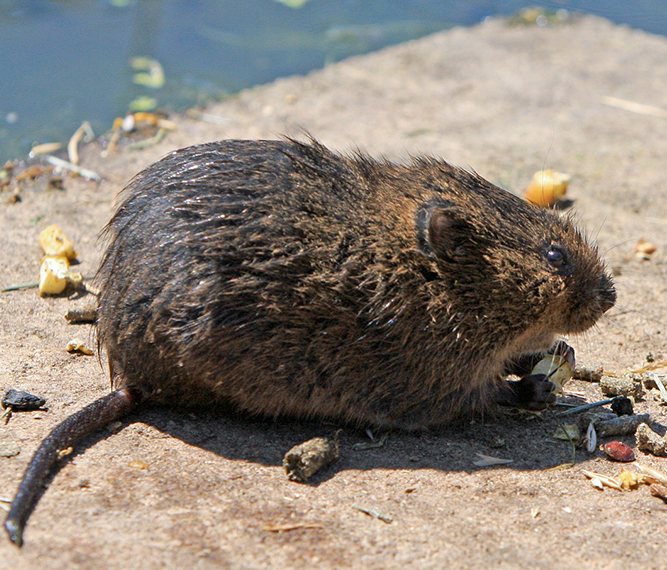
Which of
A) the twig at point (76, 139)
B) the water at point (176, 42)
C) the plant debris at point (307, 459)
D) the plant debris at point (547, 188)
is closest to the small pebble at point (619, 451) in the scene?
the plant debris at point (307, 459)

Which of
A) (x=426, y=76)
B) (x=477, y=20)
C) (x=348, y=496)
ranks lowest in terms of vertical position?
(x=348, y=496)

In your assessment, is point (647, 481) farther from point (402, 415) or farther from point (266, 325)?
point (266, 325)

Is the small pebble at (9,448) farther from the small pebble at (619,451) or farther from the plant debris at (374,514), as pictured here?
the small pebble at (619,451)

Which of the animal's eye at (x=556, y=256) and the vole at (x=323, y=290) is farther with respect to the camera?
the animal's eye at (x=556, y=256)

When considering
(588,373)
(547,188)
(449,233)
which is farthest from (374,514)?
(547,188)

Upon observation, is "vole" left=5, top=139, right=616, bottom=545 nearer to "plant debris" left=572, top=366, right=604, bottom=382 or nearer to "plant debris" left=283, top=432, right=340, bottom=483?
"plant debris" left=283, top=432, right=340, bottom=483

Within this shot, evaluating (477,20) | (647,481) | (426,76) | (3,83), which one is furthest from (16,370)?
(477,20)

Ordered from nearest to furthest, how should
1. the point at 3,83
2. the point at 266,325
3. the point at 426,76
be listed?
1. the point at 266,325
2. the point at 3,83
3. the point at 426,76

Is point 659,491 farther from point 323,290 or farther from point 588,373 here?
point 323,290
